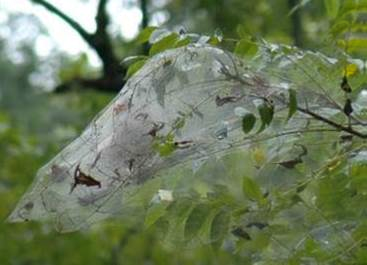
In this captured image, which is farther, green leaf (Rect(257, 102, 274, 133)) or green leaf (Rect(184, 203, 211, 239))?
green leaf (Rect(184, 203, 211, 239))

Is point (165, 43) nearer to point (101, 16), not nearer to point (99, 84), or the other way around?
point (101, 16)

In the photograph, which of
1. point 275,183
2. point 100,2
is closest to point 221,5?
point 100,2

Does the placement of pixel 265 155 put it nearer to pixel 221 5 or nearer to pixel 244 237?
pixel 244 237

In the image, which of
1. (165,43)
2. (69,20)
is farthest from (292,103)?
(69,20)

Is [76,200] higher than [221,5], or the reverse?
[221,5]

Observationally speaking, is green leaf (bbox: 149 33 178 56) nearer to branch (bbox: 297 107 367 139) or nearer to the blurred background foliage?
branch (bbox: 297 107 367 139)

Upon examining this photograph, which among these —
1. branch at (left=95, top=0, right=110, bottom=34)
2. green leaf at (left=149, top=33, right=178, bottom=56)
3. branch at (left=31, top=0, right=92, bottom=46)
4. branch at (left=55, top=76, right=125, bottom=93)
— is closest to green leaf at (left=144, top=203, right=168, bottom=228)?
green leaf at (left=149, top=33, right=178, bottom=56)

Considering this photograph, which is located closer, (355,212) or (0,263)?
(355,212)
